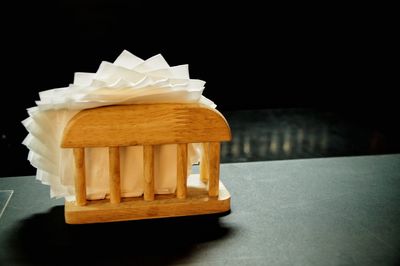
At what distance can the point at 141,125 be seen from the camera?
2.35 feet

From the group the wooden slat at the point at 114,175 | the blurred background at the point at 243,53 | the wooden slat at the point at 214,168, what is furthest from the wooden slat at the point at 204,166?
the blurred background at the point at 243,53

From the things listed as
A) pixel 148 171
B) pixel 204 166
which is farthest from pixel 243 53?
pixel 148 171

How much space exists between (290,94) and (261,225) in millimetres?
1213

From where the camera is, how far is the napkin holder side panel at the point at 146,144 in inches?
27.8

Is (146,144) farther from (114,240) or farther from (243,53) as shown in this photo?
(243,53)

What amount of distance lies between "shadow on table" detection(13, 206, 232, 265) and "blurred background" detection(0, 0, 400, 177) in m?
0.75

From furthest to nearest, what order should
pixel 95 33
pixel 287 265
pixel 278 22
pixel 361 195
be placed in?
pixel 278 22, pixel 95 33, pixel 361 195, pixel 287 265

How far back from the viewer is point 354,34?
1896 millimetres

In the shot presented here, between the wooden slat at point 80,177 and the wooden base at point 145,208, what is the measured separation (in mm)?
12

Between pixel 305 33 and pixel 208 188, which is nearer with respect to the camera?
pixel 208 188

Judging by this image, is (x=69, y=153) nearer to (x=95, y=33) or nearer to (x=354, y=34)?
(x=95, y=33)

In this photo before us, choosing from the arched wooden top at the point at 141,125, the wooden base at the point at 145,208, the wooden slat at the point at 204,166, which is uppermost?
the arched wooden top at the point at 141,125

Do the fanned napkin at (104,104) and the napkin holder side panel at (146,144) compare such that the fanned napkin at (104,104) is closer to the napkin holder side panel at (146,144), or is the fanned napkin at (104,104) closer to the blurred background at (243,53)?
the napkin holder side panel at (146,144)

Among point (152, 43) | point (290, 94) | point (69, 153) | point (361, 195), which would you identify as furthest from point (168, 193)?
point (290, 94)
